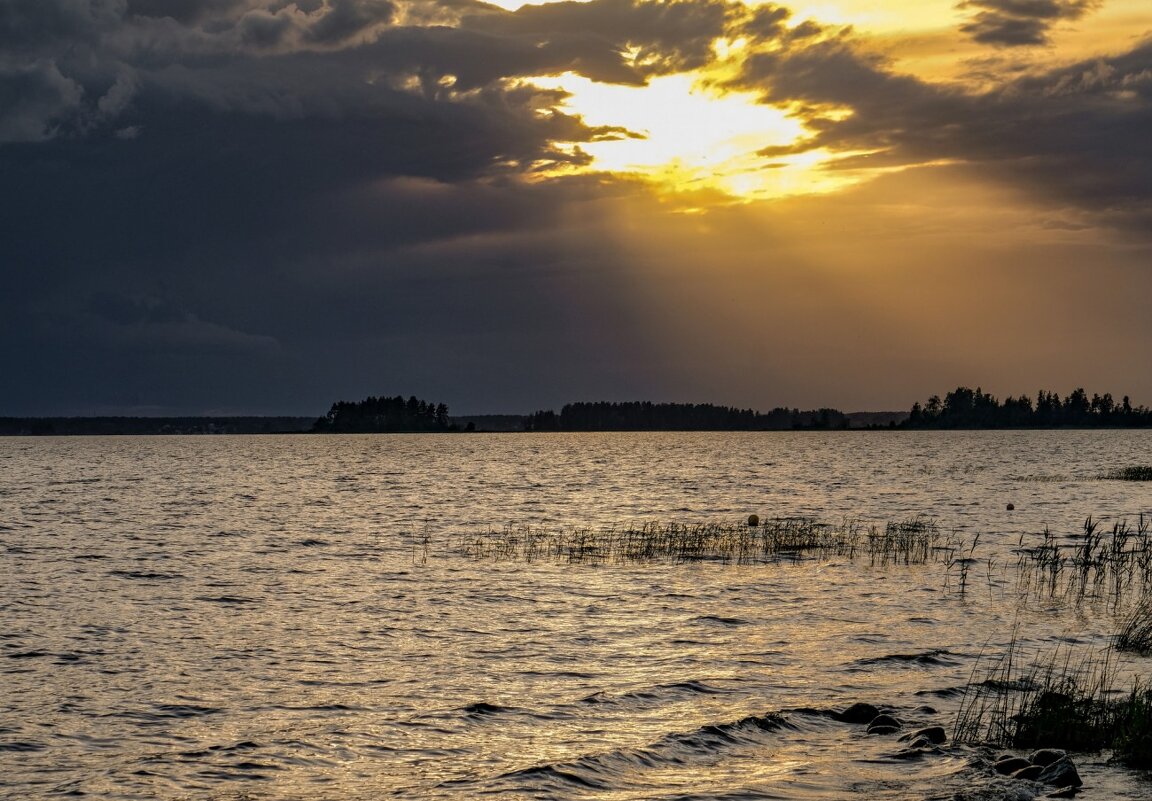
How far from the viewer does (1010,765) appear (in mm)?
18953

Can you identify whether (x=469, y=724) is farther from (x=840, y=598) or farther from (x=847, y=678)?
(x=840, y=598)

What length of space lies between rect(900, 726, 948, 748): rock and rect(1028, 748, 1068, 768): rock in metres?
2.40

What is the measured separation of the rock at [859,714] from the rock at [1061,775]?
17.1 ft

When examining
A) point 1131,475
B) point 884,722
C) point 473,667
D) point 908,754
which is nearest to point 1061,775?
point 908,754

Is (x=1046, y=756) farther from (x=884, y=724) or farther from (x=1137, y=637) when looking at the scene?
(x=1137, y=637)

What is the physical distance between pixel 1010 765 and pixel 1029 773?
545mm

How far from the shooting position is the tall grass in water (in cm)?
5556

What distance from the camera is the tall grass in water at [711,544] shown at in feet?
182

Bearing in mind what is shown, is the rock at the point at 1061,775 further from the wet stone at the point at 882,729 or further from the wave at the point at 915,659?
the wave at the point at 915,659

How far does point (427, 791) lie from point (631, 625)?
58.4ft

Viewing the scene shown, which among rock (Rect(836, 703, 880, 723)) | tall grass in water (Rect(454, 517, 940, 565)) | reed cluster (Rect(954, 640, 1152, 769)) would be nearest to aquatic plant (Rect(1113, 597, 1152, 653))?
reed cluster (Rect(954, 640, 1152, 769))

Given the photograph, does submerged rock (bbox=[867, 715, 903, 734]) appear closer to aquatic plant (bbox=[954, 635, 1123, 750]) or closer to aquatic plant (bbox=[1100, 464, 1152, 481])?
aquatic plant (bbox=[954, 635, 1123, 750])

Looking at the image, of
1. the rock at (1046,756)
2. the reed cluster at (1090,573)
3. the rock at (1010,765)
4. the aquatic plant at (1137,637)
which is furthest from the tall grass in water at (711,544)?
the rock at (1046,756)

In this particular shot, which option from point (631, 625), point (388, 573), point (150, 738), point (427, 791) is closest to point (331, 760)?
point (427, 791)
